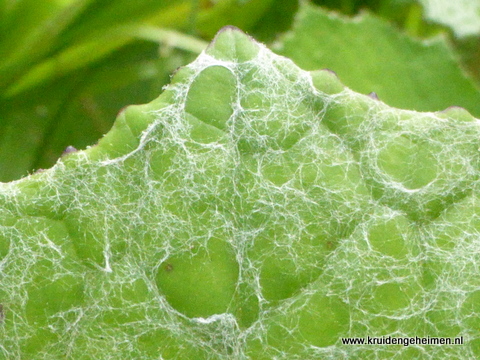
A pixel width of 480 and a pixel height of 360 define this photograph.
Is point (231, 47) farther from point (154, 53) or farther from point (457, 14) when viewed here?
point (154, 53)

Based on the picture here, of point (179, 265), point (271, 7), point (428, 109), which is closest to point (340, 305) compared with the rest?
point (179, 265)

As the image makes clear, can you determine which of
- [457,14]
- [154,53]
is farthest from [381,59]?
[154,53]

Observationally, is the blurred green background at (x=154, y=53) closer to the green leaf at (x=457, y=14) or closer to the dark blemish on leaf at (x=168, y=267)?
the green leaf at (x=457, y=14)

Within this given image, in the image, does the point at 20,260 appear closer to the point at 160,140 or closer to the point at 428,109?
the point at 160,140

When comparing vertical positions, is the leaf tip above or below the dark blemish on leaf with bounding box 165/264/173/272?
above

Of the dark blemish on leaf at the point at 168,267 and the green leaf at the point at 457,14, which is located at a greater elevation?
the green leaf at the point at 457,14

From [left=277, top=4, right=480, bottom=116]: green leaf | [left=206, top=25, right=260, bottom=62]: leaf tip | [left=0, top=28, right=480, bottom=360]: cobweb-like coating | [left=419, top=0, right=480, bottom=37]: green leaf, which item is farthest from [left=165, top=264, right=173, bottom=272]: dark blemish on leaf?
[left=419, top=0, right=480, bottom=37]: green leaf

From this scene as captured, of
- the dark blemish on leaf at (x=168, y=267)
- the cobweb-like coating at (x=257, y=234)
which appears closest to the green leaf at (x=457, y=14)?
the cobweb-like coating at (x=257, y=234)

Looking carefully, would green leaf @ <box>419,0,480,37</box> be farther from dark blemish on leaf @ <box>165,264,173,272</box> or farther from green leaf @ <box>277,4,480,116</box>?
dark blemish on leaf @ <box>165,264,173,272</box>
